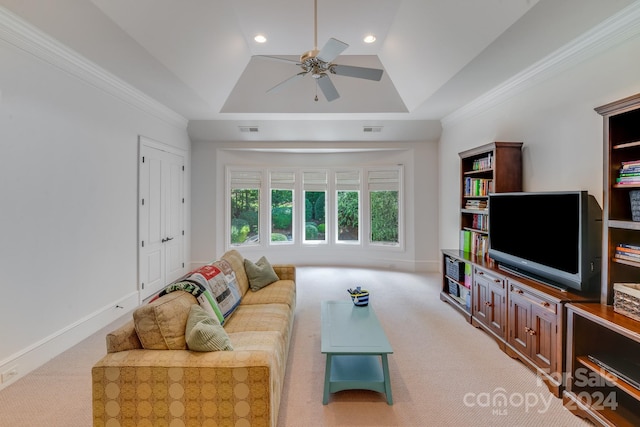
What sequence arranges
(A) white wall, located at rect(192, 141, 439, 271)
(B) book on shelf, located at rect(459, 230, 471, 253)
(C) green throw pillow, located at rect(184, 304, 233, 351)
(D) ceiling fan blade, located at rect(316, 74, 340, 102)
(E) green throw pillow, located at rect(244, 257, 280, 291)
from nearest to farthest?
(C) green throw pillow, located at rect(184, 304, 233, 351) → (D) ceiling fan blade, located at rect(316, 74, 340, 102) → (E) green throw pillow, located at rect(244, 257, 280, 291) → (B) book on shelf, located at rect(459, 230, 471, 253) → (A) white wall, located at rect(192, 141, 439, 271)

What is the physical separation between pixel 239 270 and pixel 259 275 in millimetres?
250

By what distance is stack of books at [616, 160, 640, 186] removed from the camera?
1847 mm

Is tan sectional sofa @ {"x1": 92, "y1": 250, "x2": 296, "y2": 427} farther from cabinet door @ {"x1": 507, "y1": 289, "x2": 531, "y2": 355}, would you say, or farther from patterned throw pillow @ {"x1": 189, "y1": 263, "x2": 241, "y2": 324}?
cabinet door @ {"x1": 507, "y1": 289, "x2": 531, "y2": 355}

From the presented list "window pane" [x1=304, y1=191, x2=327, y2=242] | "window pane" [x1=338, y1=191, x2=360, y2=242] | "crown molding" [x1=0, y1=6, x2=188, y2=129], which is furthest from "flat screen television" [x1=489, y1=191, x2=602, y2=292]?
"crown molding" [x1=0, y1=6, x2=188, y2=129]

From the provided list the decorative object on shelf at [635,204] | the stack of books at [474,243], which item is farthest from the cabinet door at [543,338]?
the stack of books at [474,243]

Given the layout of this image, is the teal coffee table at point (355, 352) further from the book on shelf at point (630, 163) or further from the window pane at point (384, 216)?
the window pane at point (384, 216)

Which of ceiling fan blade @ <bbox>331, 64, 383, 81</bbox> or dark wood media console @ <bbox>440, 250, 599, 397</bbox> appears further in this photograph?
ceiling fan blade @ <bbox>331, 64, 383, 81</bbox>

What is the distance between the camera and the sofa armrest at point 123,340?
5.46ft

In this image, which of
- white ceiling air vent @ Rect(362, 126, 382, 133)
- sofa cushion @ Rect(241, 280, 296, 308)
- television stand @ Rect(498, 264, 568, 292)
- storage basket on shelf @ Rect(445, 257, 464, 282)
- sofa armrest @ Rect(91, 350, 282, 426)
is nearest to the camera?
sofa armrest @ Rect(91, 350, 282, 426)

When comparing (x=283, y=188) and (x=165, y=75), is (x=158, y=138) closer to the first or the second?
(x=165, y=75)

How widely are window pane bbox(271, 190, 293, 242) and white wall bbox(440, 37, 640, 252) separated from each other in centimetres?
403

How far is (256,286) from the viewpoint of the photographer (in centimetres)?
327

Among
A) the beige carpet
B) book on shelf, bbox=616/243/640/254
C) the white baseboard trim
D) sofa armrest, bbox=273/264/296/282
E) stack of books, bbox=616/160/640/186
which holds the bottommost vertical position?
the beige carpet

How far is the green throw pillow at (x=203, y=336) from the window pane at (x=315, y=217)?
4625 mm
